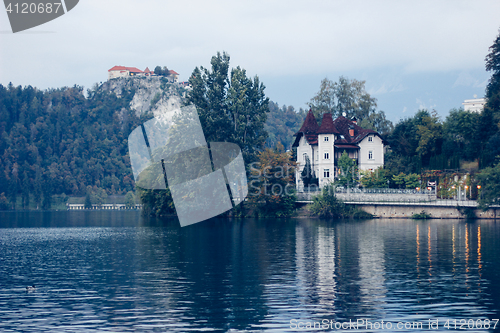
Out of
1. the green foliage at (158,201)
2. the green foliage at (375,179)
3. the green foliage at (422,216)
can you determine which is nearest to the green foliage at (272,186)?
the green foliage at (375,179)

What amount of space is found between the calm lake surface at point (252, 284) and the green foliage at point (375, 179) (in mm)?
34175

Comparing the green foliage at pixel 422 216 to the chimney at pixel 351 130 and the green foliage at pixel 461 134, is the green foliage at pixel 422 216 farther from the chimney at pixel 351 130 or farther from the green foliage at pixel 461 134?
the chimney at pixel 351 130

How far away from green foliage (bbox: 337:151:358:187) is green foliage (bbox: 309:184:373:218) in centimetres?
824

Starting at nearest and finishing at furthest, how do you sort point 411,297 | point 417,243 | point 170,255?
point 411,297
point 170,255
point 417,243

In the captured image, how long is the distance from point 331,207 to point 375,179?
31.3ft

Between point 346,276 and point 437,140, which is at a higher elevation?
point 437,140

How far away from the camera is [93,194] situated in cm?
19438

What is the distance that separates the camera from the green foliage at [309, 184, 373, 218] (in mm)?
71625

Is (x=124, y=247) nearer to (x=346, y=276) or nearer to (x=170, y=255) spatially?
(x=170, y=255)

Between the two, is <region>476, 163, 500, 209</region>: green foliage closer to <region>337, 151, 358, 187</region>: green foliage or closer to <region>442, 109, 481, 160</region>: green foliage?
<region>442, 109, 481, 160</region>: green foliage

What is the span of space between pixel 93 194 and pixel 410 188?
142 metres

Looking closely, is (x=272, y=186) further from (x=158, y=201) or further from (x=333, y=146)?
(x=158, y=201)

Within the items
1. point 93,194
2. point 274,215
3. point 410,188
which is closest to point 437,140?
point 410,188

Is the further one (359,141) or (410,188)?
(359,141)
